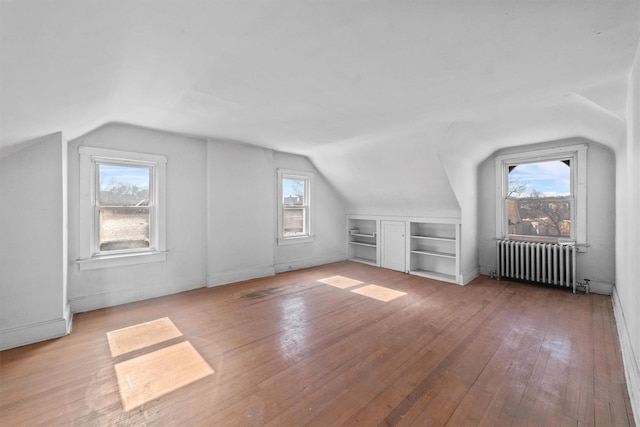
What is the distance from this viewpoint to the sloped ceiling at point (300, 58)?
135cm

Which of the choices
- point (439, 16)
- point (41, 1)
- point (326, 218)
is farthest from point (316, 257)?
point (41, 1)

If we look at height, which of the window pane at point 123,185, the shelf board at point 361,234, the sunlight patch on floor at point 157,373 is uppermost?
the window pane at point 123,185

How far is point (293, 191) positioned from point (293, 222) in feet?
2.09

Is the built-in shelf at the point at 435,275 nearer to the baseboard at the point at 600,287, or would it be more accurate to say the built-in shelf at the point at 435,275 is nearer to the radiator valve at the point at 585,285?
the radiator valve at the point at 585,285

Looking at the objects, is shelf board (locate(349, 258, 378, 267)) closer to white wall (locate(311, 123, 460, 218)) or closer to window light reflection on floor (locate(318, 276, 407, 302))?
white wall (locate(311, 123, 460, 218))

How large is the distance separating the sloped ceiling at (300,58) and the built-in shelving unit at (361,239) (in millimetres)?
Result: 3549

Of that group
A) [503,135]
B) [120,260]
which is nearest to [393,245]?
[503,135]

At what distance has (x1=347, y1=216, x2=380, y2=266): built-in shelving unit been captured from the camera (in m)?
6.29

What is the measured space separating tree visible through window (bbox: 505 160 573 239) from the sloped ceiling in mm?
2163

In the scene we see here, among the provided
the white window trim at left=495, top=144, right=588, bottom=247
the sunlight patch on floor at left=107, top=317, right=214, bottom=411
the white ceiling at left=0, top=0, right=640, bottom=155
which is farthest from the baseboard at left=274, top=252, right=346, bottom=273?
the white window trim at left=495, top=144, right=588, bottom=247

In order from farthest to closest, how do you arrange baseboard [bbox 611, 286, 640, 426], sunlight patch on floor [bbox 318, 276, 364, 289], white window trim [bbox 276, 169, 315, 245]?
white window trim [bbox 276, 169, 315, 245] < sunlight patch on floor [bbox 318, 276, 364, 289] < baseboard [bbox 611, 286, 640, 426]

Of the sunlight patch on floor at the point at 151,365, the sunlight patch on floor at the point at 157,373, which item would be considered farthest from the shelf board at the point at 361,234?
the sunlight patch on floor at the point at 157,373

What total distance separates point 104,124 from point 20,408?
116 inches

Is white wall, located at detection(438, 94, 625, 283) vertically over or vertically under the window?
over
